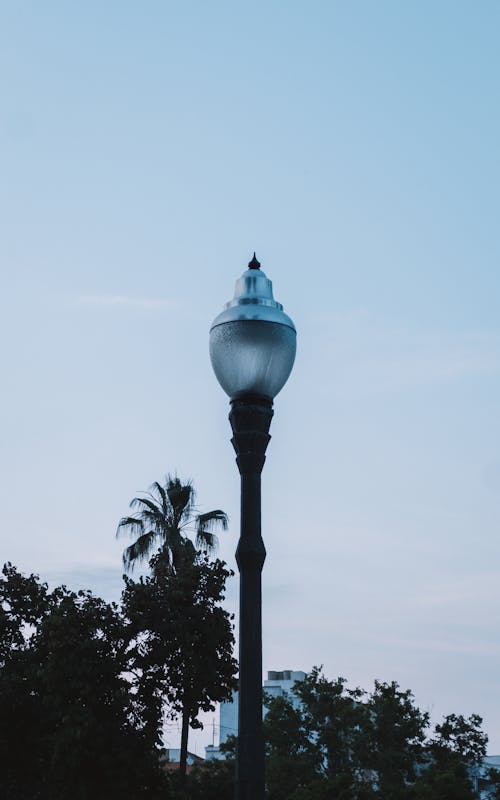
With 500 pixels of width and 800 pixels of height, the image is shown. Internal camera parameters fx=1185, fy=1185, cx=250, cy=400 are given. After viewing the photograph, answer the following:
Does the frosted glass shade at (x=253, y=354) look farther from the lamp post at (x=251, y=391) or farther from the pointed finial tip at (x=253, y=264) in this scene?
the pointed finial tip at (x=253, y=264)

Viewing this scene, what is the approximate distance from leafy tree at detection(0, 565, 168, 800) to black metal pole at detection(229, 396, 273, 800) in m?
27.6

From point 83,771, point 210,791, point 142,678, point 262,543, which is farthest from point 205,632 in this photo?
point 262,543

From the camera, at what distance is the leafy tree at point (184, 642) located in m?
35.9

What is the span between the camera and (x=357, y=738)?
59.9m

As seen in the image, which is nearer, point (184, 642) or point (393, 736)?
point (184, 642)

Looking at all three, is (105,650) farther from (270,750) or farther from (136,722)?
(270,750)

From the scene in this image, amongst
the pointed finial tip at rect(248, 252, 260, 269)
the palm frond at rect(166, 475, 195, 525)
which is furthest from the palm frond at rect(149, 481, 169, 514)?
the pointed finial tip at rect(248, 252, 260, 269)

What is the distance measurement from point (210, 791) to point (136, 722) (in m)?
21.6

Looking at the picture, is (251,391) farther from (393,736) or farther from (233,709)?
(233,709)

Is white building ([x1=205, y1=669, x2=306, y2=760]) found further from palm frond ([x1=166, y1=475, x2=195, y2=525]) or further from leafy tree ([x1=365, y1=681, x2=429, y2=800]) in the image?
palm frond ([x1=166, y1=475, x2=195, y2=525])

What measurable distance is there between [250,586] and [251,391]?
126cm

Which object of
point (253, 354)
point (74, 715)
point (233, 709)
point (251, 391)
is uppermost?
point (233, 709)

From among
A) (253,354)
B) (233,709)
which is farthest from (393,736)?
(253,354)

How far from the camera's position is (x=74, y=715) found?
33.9 meters
